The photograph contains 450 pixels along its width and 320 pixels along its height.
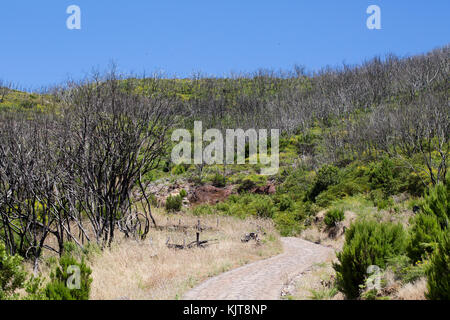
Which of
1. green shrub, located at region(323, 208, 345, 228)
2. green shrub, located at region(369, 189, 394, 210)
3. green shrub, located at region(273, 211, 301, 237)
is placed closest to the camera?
green shrub, located at region(323, 208, 345, 228)

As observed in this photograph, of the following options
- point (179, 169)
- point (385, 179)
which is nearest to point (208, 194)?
Result: point (179, 169)

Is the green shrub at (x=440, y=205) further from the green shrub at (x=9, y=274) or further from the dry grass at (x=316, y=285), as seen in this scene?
the green shrub at (x=9, y=274)

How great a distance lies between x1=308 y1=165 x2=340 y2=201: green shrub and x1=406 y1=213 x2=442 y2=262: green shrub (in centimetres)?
2126

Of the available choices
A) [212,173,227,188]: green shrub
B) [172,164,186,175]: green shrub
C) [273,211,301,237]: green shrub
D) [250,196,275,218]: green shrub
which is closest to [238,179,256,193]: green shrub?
[212,173,227,188]: green shrub

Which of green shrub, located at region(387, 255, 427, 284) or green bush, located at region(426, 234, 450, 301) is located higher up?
green bush, located at region(426, 234, 450, 301)

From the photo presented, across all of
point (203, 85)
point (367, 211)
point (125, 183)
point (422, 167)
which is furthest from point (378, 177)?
point (203, 85)

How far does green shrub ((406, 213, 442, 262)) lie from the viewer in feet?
27.1

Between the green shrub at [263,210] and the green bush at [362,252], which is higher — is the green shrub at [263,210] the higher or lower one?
the lower one

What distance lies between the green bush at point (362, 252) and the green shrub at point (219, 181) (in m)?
31.0

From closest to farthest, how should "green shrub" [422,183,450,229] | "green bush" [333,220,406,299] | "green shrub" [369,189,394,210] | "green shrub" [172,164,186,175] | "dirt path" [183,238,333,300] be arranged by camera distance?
1. "green bush" [333,220,406,299]
2. "dirt path" [183,238,333,300]
3. "green shrub" [422,183,450,229]
4. "green shrub" [369,189,394,210]
5. "green shrub" [172,164,186,175]

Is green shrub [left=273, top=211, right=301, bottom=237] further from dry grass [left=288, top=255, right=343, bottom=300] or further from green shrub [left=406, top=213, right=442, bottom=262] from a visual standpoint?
green shrub [left=406, top=213, right=442, bottom=262]

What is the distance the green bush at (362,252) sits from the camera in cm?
845

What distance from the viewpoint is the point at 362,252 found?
8.67m

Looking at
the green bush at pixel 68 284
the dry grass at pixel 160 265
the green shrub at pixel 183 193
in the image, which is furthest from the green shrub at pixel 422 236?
the green shrub at pixel 183 193
